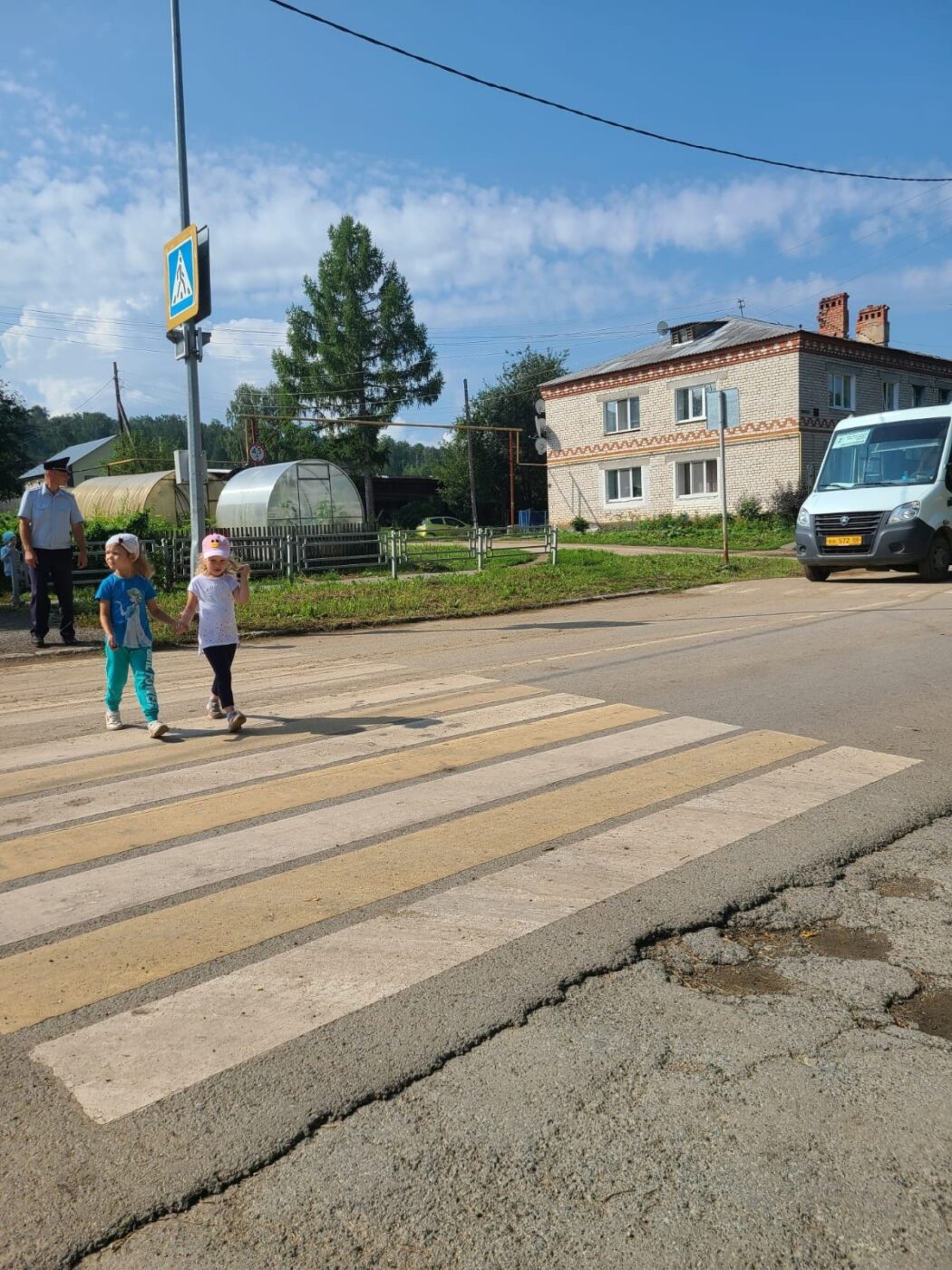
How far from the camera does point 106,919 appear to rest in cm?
376

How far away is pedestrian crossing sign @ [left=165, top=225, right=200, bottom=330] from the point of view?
471 inches

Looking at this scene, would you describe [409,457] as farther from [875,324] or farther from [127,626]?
[127,626]

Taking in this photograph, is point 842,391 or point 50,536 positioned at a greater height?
point 842,391

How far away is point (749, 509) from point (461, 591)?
21854 mm

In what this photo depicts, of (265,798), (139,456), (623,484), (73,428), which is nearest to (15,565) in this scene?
(265,798)

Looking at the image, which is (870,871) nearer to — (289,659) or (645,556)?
(289,659)

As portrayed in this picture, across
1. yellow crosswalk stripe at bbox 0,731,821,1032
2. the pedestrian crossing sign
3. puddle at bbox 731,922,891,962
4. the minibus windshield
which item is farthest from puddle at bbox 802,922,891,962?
the minibus windshield

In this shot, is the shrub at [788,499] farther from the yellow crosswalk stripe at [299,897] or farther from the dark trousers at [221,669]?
the yellow crosswalk stripe at [299,897]

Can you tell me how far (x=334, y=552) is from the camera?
79.3 feet

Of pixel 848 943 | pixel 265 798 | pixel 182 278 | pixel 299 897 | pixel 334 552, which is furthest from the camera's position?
pixel 334 552

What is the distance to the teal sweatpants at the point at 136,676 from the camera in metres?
6.74

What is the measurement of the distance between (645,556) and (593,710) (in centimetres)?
1848

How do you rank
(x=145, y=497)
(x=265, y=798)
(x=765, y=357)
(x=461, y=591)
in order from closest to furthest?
(x=265, y=798), (x=461, y=591), (x=765, y=357), (x=145, y=497)

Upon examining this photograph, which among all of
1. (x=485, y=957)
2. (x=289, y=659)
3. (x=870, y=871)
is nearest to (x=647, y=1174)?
(x=485, y=957)
